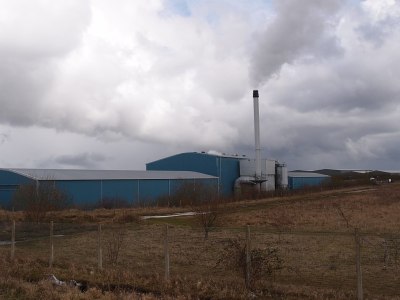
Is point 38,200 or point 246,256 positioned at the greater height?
point 38,200

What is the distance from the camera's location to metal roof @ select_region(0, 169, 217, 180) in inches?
2338

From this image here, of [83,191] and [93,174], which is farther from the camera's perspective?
[93,174]

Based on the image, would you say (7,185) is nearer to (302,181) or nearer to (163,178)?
(163,178)

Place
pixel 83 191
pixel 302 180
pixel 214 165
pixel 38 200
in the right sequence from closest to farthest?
pixel 38 200 < pixel 83 191 < pixel 214 165 < pixel 302 180

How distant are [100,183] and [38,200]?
1819 cm

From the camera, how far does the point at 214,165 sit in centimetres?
8925

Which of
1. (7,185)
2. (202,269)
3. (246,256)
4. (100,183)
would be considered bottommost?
(202,269)

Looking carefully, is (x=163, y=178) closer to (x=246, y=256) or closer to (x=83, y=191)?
(x=83, y=191)

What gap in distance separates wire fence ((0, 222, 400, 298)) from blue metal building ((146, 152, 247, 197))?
61533mm

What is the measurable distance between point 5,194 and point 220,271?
50.7 meters

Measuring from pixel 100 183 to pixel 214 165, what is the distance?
2822cm

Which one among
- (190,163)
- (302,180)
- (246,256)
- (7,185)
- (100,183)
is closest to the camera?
(246,256)

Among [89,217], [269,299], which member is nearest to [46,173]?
[89,217]

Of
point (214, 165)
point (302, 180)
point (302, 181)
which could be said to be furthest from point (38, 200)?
point (302, 180)
